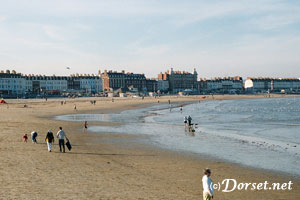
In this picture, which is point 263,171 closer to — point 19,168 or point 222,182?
point 222,182

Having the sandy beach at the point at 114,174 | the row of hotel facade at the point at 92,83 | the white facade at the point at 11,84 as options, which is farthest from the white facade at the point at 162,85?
the sandy beach at the point at 114,174

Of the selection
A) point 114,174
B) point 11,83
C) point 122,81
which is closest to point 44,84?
point 11,83

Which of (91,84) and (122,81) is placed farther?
(122,81)

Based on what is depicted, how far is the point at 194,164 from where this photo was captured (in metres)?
15.6

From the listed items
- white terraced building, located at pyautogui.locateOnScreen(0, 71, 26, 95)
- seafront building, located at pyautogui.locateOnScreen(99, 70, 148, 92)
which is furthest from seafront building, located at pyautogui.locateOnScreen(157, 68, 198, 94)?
white terraced building, located at pyautogui.locateOnScreen(0, 71, 26, 95)

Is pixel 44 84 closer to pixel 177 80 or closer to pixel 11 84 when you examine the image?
pixel 11 84

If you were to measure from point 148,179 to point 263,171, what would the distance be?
5.25m

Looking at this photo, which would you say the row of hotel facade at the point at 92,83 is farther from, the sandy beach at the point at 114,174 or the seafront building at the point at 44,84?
the sandy beach at the point at 114,174

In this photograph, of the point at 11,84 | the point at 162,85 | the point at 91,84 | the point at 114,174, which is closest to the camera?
the point at 114,174

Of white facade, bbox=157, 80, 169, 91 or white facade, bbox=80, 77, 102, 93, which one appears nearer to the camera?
white facade, bbox=80, 77, 102, 93

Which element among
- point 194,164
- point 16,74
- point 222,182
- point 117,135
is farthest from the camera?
point 16,74

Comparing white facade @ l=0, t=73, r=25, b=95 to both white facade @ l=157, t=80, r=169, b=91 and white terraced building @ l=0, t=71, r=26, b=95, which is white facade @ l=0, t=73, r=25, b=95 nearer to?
white terraced building @ l=0, t=71, r=26, b=95

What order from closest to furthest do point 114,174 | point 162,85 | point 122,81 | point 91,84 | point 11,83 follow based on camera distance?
1. point 114,174
2. point 11,83
3. point 91,84
4. point 122,81
5. point 162,85

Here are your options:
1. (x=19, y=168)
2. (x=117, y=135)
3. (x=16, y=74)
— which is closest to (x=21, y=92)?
(x=16, y=74)
